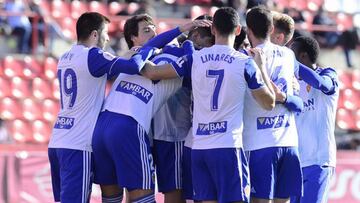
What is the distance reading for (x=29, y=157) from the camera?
1310cm

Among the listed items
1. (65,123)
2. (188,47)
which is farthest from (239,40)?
(65,123)

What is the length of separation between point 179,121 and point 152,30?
86 centimetres

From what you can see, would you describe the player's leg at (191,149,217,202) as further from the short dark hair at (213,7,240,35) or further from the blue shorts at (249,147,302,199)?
the short dark hair at (213,7,240,35)

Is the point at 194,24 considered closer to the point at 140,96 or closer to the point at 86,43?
the point at 140,96

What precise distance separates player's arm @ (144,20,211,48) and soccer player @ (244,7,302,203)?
0.44 m

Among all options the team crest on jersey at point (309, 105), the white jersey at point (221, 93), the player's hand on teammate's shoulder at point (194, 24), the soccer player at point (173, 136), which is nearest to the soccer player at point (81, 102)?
the player's hand on teammate's shoulder at point (194, 24)

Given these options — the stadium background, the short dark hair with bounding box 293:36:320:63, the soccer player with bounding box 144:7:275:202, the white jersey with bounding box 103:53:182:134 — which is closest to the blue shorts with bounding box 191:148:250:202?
the soccer player with bounding box 144:7:275:202

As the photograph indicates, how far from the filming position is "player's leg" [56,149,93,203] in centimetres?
849

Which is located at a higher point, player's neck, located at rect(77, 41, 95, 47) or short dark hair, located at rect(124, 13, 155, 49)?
short dark hair, located at rect(124, 13, 155, 49)

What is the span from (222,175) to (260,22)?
4.28 feet

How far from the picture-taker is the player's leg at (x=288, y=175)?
8.31 m

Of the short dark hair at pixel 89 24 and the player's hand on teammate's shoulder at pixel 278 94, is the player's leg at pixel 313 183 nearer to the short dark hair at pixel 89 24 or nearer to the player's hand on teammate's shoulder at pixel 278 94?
the player's hand on teammate's shoulder at pixel 278 94

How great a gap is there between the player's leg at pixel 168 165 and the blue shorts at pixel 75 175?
606mm

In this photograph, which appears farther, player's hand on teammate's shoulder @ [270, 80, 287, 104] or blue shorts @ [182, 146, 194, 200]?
blue shorts @ [182, 146, 194, 200]
